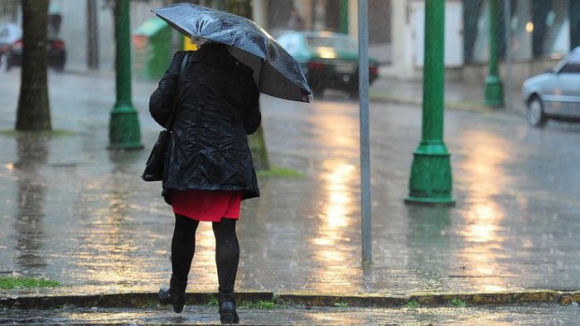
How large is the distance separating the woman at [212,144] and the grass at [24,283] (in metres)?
1.37

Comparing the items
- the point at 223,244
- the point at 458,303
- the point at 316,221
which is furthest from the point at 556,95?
the point at 223,244

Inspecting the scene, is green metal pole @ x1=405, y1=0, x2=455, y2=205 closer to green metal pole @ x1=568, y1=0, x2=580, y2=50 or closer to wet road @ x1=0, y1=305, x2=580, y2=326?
wet road @ x1=0, y1=305, x2=580, y2=326

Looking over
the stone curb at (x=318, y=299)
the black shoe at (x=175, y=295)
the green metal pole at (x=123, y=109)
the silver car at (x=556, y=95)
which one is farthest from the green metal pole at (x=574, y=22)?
the black shoe at (x=175, y=295)

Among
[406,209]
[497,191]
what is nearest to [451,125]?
[497,191]

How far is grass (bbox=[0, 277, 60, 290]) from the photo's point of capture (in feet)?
24.9

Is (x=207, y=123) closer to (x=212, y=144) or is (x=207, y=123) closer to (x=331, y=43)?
(x=212, y=144)

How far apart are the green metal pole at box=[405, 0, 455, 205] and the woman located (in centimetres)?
614

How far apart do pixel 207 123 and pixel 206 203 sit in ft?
1.43

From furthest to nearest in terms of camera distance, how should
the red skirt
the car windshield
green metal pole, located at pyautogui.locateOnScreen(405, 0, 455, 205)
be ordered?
1. the car windshield
2. green metal pole, located at pyautogui.locateOnScreen(405, 0, 455, 205)
3. the red skirt

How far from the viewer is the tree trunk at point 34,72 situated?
18344mm

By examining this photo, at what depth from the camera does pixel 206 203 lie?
21.5 ft

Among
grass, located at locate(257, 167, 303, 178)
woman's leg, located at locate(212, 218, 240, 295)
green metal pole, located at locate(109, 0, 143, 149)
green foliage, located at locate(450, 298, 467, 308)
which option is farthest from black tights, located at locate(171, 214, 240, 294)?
green metal pole, located at locate(109, 0, 143, 149)

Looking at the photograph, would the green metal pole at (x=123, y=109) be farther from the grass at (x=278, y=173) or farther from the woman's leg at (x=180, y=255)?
the woman's leg at (x=180, y=255)

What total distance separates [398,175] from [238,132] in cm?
890
